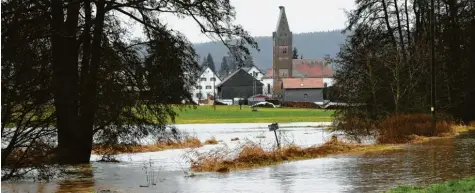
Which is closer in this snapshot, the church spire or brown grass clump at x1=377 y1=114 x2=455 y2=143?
brown grass clump at x1=377 y1=114 x2=455 y2=143

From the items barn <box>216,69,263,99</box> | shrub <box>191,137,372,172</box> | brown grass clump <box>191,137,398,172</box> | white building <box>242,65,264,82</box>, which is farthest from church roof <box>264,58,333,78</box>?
shrub <box>191,137,372,172</box>

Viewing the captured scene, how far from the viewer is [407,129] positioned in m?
29.6

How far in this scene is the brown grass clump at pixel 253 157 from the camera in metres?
18.2

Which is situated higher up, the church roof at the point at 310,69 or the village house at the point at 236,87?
the church roof at the point at 310,69

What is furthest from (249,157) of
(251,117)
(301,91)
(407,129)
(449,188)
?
(301,91)

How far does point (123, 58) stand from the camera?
21234 mm

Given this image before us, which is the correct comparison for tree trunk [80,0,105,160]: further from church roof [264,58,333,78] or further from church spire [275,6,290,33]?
church spire [275,6,290,33]

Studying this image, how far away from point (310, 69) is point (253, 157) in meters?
169

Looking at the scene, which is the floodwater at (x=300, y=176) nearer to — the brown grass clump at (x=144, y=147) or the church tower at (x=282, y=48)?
the brown grass clump at (x=144, y=147)

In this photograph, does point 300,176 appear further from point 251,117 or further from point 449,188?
point 251,117

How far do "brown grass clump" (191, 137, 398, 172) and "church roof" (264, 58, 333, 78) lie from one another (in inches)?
6309

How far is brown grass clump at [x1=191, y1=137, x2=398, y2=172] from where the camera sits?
59.6ft

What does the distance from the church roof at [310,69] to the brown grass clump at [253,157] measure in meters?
160

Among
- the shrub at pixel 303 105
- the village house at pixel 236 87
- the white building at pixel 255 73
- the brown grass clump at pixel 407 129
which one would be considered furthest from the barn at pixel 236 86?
the brown grass clump at pixel 407 129
